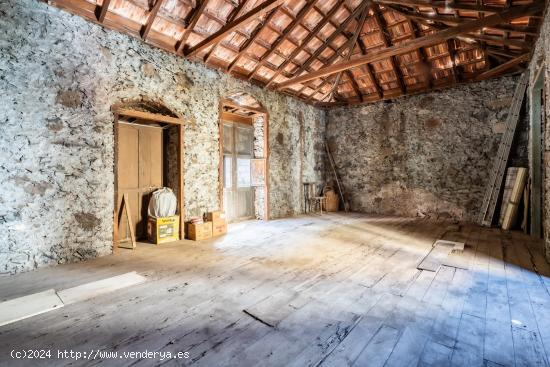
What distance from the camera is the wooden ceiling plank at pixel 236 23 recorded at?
394 cm

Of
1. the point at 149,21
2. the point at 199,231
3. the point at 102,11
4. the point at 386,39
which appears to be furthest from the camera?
the point at 386,39

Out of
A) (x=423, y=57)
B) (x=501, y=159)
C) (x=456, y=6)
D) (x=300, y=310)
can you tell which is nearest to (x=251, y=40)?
(x=456, y=6)

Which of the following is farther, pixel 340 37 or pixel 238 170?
pixel 238 170

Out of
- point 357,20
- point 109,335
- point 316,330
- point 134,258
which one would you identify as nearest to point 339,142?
point 357,20

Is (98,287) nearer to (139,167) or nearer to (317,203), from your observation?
(139,167)

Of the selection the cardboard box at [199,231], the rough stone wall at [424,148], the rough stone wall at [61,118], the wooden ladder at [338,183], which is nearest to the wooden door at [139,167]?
the rough stone wall at [61,118]

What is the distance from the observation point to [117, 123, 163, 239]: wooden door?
4.73 m

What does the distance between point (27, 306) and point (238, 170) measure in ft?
16.1

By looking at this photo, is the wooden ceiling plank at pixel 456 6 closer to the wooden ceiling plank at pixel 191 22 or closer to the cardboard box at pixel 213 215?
the wooden ceiling plank at pixel 191 22

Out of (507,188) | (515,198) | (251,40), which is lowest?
(515,198)

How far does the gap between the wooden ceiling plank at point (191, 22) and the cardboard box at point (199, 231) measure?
3199mm

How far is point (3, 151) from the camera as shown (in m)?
3.15

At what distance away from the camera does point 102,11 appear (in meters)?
3.76

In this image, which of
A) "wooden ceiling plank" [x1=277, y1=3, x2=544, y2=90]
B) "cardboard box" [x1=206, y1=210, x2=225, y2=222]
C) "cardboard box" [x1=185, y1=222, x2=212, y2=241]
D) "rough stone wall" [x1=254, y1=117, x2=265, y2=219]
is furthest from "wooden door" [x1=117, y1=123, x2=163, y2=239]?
"wooden ceiling plank" [x1=277, y1=3, x2=544, y2=90]
